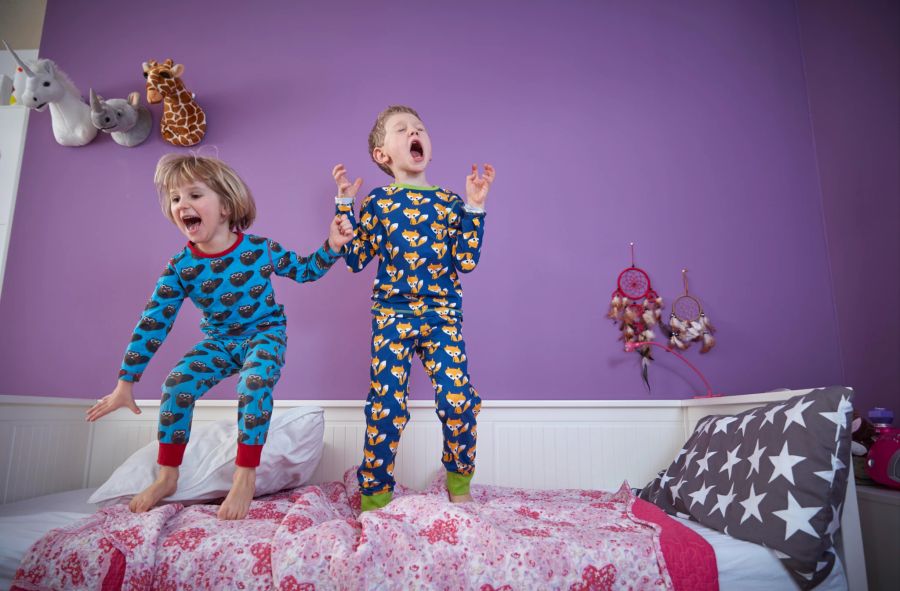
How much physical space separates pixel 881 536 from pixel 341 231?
1.65 meters

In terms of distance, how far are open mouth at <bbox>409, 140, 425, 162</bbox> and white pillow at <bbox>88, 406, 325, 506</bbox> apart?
0.87m

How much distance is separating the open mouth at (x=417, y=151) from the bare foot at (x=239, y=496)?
104 cm

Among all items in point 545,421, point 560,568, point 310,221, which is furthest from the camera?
point 310,221

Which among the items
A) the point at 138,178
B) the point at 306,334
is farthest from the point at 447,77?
the point at 138,178

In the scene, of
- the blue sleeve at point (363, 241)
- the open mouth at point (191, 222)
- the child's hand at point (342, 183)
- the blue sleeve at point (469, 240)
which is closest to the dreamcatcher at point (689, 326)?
the blue sleeve at point (469, 240)

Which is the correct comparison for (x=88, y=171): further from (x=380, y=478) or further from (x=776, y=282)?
(x=776, y=282)

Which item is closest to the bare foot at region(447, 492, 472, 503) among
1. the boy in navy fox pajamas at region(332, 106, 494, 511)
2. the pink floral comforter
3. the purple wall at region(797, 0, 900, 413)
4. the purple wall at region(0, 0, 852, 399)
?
the boy in navy fox pajamas at region(332, 106, 494, 511)

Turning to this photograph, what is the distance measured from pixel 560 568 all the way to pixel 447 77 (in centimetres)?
200

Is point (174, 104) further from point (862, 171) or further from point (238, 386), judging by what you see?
point (862, 171)

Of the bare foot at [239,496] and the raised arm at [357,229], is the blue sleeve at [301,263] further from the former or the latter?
the bare foot at [239,496]

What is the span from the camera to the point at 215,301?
1.59 meters

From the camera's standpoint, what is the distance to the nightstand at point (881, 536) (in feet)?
4.41

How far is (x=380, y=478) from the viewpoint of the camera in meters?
1.49

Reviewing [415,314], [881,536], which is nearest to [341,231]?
[415,314]
